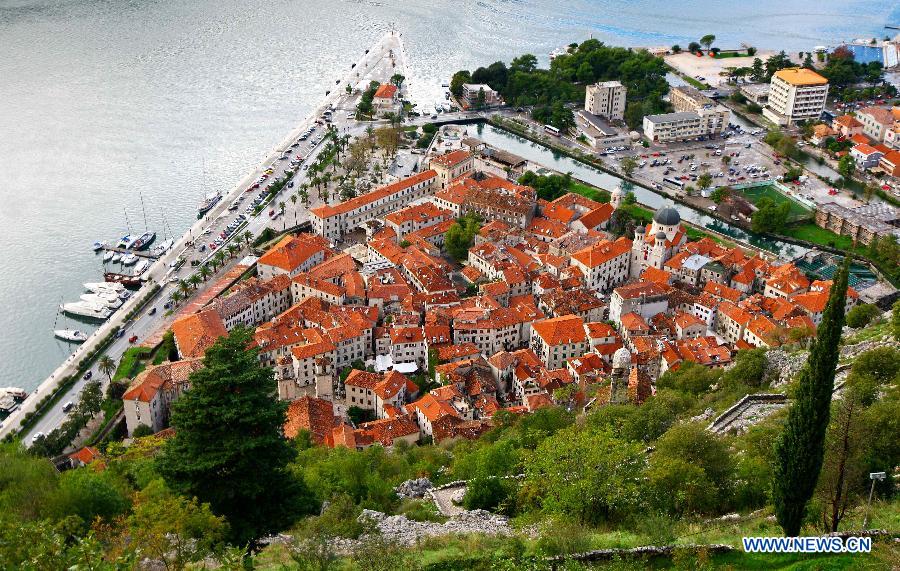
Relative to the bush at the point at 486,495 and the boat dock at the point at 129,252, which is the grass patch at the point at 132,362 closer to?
the boat dock at the point at 129,252

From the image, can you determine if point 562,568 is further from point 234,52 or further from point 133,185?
point 234,52

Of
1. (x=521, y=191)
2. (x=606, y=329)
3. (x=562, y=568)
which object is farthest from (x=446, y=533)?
(x=521, y=191)

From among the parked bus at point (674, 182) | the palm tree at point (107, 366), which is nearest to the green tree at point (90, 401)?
the palm tree at point (107, 366)

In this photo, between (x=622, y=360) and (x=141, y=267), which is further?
(x=141, y=267)

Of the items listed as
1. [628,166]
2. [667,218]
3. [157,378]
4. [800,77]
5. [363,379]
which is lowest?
[363,379]

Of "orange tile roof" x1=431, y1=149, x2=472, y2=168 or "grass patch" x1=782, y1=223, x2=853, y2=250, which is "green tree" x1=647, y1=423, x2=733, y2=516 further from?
"orange tile roof" x1=431, y1=149, x2=472, y2=168

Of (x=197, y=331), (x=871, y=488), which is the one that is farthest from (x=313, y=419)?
(x=871, y=488)

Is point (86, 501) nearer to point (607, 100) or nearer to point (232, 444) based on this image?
point (232, 444)

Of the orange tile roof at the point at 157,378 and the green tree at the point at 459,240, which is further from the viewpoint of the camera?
the green tree at the point at 459,240
